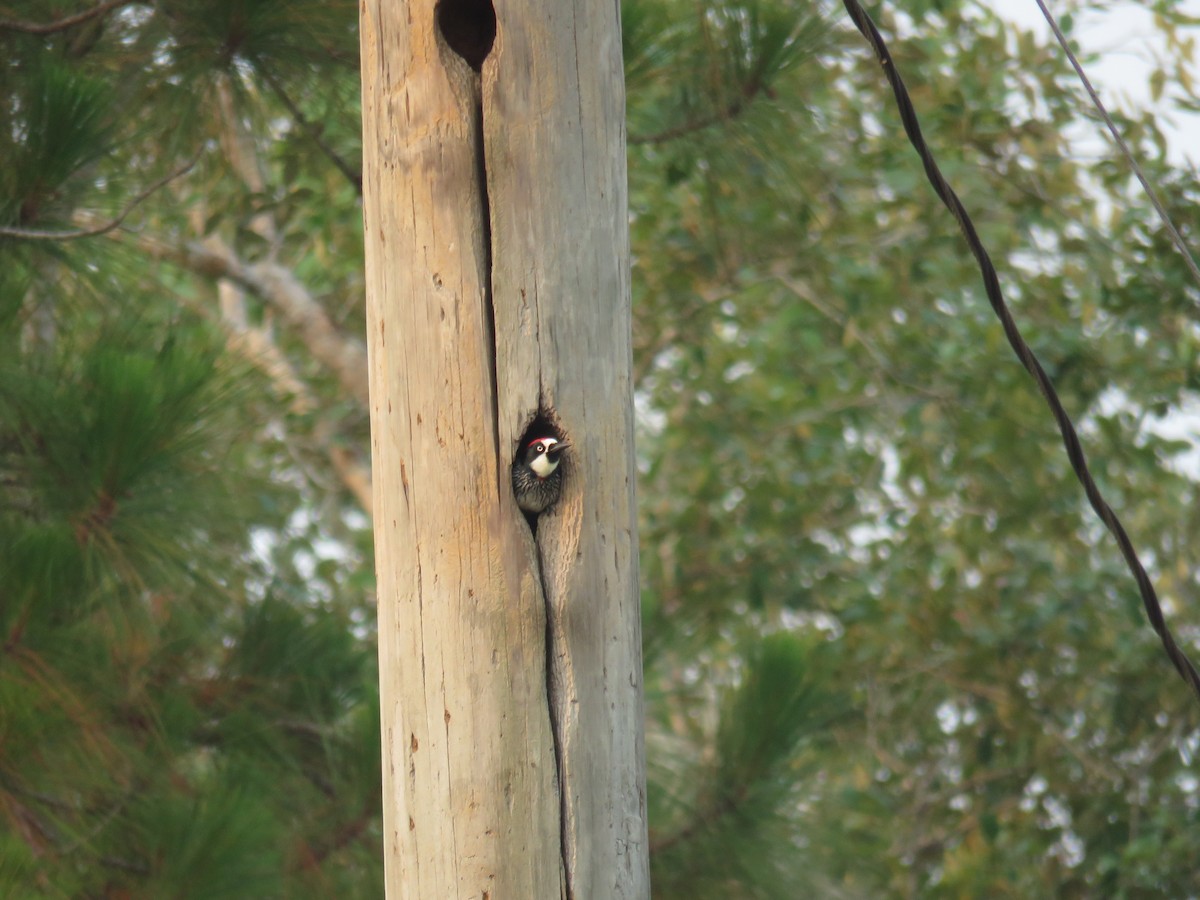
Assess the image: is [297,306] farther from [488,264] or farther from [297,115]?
[488,264]

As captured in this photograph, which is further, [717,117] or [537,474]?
[717,117]

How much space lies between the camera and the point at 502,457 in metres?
1.42

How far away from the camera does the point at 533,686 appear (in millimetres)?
1387

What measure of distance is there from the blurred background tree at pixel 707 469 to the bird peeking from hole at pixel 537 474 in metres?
1.06

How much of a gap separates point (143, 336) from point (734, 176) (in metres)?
1.28

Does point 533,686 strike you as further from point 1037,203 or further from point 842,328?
point 842,328

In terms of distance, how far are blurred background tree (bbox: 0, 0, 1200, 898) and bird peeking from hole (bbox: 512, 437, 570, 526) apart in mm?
1060

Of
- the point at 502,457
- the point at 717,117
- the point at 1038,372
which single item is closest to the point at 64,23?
the point at 717,117

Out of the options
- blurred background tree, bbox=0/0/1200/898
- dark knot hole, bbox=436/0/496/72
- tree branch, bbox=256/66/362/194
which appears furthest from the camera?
tree branch, bbox=256/66/362/194

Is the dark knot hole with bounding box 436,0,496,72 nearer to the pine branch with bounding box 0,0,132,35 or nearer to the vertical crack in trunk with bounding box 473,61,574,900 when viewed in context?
the vertical crack in trunk with bounding box 473,61,574,900

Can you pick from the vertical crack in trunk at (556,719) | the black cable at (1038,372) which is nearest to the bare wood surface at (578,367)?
the vertical crack in trunk at (556,719)

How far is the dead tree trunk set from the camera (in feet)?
4.53

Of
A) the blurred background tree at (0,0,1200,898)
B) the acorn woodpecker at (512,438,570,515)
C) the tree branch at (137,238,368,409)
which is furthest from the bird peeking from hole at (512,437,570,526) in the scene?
the tree branch at (137,238,368,409)

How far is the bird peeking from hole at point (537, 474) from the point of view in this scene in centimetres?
142
